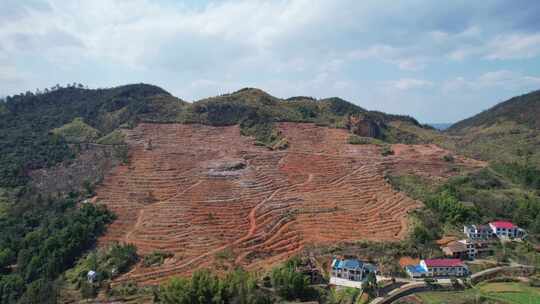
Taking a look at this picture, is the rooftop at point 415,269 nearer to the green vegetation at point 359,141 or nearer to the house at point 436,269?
the house at point 436,269

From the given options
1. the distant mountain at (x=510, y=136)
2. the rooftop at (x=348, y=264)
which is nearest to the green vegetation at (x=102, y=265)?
the rooftop at (x=348, y=264)

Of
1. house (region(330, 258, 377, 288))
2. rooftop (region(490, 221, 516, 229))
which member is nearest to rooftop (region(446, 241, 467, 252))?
rooftop (region(490, 221, 516, 229))

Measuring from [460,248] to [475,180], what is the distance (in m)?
15.6

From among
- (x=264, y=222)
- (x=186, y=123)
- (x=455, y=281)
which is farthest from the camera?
(x=186, y=123)

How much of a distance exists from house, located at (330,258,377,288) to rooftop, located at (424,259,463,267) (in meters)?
3.37

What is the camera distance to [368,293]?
22.5 meters

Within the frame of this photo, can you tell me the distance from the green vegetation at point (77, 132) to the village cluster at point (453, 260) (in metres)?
37.9

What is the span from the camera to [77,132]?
53.7 meters

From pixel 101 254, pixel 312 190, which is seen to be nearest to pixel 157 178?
pixel 101 254

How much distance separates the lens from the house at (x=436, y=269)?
81.4ft

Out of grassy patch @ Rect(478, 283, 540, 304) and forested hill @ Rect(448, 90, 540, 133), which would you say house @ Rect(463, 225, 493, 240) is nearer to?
grassy patch @ Rect(478, 283, 540, 304)

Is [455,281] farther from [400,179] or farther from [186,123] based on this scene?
[186,123]

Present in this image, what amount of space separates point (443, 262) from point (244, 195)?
17.9 m

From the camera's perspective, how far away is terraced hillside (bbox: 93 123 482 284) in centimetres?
3005
